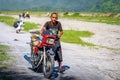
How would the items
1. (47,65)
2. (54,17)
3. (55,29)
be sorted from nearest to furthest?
(47,65), (54,17), (55,29)

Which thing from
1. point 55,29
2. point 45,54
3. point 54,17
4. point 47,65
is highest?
point 54,17

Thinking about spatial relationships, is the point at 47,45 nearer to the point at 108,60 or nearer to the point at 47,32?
the point at 47,32

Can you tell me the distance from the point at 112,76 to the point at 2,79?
4469 mm

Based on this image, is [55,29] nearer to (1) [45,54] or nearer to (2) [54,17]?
(2) [54,17]

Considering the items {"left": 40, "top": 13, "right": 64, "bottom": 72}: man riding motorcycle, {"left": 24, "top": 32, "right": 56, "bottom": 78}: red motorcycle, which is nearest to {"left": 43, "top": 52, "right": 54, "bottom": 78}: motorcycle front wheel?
{"left": 24, "top": 32, "right": 56, "bottom": 78}: red motorcycle

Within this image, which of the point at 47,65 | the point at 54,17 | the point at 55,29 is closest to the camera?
the point at 47,65

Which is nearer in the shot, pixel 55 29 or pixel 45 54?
pixel 45 54

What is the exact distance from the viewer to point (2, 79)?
11859mm

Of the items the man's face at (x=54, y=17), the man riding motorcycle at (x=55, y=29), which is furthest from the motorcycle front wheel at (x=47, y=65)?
the man's face at (x=54, y=17)

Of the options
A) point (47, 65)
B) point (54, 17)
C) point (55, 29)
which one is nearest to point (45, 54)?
point (47, 65)

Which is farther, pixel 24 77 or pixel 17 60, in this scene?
pixel 17 60

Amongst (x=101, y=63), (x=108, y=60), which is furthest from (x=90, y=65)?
(x=108, y=60)

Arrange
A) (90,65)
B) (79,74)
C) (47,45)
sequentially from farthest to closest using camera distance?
(90,65)
(79,74)
(47,45)

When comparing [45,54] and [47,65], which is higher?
[45,54]
